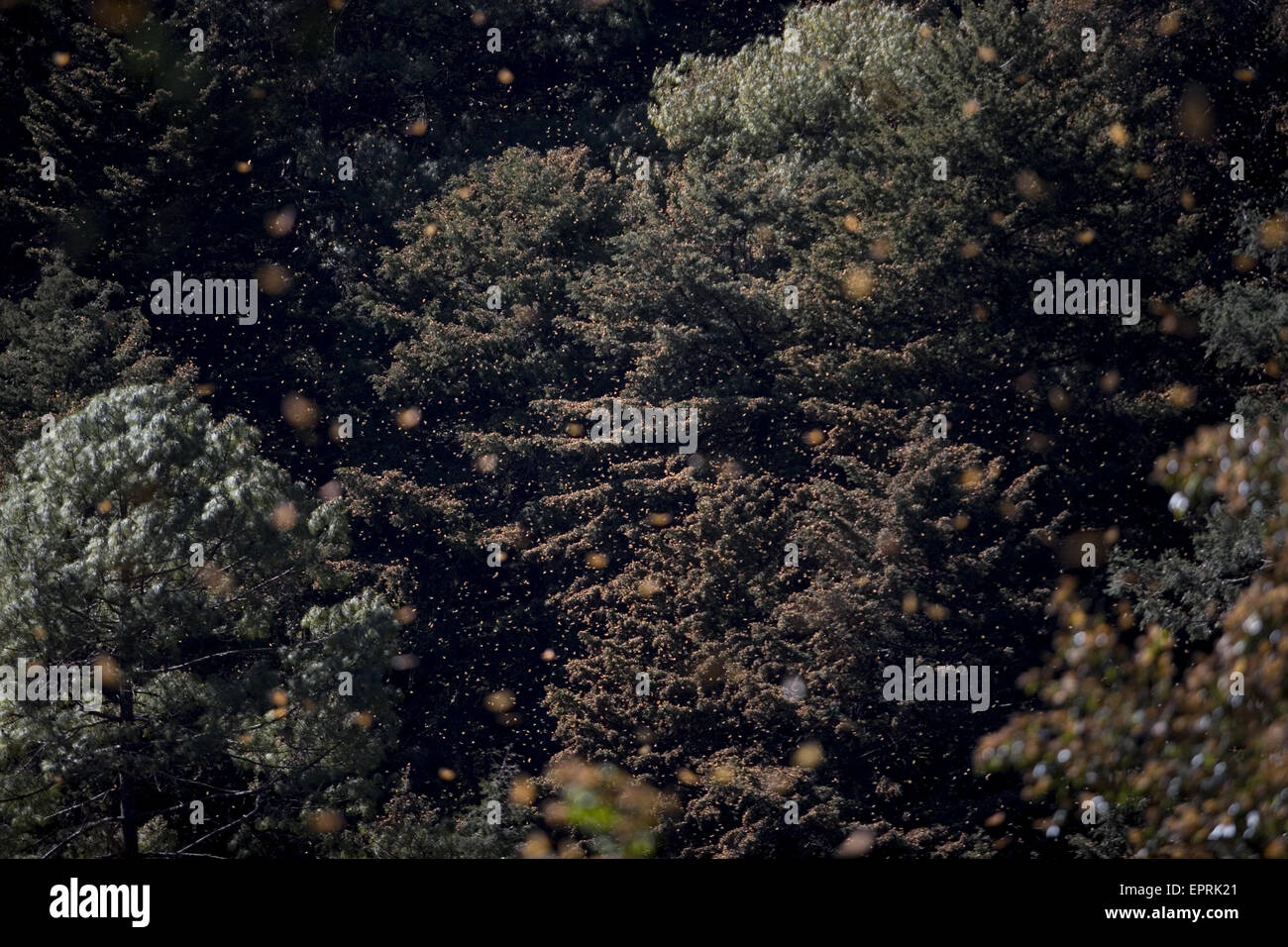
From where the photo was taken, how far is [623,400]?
3219 cm

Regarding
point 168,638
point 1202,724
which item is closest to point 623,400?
point 168,638

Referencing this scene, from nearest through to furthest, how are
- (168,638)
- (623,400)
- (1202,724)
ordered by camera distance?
(1202,724), (168,638), (623,400)

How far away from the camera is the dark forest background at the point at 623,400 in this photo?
22.8m

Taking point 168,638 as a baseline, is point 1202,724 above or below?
above

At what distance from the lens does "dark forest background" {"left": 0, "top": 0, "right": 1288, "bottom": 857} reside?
22.8m

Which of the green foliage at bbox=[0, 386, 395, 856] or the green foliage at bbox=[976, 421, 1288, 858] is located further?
the green foliage at bbox=[0, 386, 395, 856]

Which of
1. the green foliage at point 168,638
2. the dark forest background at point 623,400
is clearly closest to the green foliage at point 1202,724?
the dark forest background at point 623,400

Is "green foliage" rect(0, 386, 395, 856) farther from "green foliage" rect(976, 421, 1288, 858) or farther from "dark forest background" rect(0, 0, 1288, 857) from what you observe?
"green foliage" rect(976, 421, 1288, 858)

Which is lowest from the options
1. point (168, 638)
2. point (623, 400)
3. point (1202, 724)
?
point (168, 638)

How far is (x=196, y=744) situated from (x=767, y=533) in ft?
35.7

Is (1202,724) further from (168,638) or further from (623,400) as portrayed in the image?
(623,400)

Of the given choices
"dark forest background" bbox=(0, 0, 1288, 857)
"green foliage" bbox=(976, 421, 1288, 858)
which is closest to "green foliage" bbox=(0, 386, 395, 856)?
"dark forest background" bbox=(0, 0, 1288, 857)
